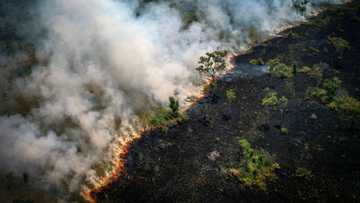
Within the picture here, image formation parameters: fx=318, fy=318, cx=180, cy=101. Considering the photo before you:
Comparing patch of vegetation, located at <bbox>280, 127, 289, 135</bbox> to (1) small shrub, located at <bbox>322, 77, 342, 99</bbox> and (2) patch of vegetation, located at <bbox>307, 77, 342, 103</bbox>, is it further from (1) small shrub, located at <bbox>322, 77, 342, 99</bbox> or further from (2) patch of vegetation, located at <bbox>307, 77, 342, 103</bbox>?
(1) small shrub, located at <bbox>322, 77, 342, 99</bbox>

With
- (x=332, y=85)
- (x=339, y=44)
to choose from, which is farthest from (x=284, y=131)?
(x=339, y=44)

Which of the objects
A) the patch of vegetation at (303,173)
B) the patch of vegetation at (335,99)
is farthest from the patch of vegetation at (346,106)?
the patch of vegetation at (303,173)

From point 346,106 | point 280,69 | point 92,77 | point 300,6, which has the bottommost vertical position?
point 346,106

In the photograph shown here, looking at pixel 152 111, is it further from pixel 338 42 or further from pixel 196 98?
pixel 338 42

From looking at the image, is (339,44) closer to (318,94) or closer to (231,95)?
(318,94)

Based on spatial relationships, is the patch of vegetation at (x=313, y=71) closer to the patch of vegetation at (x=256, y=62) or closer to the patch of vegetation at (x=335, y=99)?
the patch of vegetation at (x=335, y=99)

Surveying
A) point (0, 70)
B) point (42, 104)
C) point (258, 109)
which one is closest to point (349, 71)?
point (258, 109)

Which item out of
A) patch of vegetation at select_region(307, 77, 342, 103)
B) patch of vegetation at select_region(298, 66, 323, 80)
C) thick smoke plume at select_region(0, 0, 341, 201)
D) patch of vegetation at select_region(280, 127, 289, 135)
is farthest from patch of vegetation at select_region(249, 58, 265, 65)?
patch of vegetation at select_region(280, 127, 289, 135)
